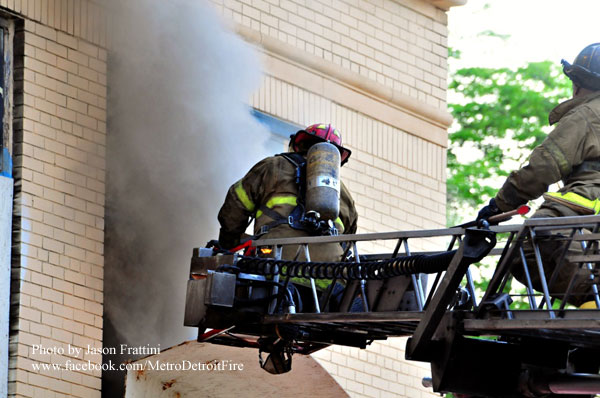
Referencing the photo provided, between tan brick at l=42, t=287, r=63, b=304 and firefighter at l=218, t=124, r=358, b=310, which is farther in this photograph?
tan brick at l=42, t=287, r=63, b=304

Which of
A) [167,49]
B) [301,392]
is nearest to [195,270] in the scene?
[301,392]

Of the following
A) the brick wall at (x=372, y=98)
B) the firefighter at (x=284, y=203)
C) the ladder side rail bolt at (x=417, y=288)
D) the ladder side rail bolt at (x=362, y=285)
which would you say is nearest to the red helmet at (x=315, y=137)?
the firefighter at (x=284, y=203)

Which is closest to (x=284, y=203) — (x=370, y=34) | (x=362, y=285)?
(x=362, y=285)

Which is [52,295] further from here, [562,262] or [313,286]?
[562,262]

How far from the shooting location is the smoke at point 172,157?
36.3ft

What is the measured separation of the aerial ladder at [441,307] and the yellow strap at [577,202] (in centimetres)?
17

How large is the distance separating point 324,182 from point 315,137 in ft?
2.23

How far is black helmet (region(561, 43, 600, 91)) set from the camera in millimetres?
8133

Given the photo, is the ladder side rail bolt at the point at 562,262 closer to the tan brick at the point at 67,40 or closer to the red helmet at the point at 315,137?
the red helmet at the point at 315,137

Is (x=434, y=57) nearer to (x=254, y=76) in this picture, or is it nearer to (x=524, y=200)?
(x=254, y=76)

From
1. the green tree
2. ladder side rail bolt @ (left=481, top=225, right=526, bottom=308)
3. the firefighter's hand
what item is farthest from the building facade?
the green tree

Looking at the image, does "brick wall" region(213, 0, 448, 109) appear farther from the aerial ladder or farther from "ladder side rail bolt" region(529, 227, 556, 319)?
"ladder side rail bolt" region(529, 227, 556, 319)

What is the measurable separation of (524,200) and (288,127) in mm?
4238

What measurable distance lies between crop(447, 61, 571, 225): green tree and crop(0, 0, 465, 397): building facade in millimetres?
7055
